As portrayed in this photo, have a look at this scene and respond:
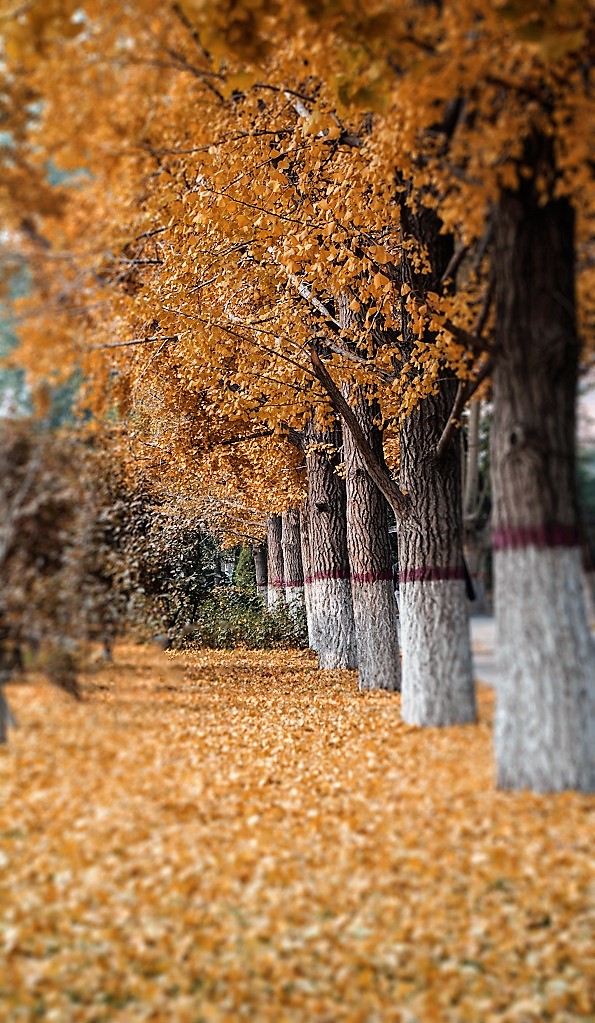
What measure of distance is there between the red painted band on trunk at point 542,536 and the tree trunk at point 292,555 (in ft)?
27.9

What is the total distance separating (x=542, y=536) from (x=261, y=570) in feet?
25.7

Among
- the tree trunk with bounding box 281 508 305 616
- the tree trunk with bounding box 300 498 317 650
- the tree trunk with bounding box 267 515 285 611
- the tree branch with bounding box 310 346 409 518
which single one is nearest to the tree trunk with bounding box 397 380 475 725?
the tree branch with bounding box 310 346 409 518

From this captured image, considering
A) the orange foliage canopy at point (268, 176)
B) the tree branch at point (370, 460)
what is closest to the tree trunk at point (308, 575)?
the orange foliage canopy at point (268, 176)

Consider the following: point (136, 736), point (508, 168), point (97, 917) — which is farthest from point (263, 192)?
point (97, 917)

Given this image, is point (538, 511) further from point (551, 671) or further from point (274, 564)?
point (274, 564)

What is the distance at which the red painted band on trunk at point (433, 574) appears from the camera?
6.45 meters

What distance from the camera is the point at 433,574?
6.58 m

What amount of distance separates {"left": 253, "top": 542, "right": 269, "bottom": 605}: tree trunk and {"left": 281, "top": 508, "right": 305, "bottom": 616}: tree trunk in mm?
887

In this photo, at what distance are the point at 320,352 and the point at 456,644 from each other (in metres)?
4.09

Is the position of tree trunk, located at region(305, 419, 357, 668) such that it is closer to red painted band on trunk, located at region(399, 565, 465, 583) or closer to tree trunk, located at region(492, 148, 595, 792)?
red painted band on trunk, located at region(399, 565, 465, 583)

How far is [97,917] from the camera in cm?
429

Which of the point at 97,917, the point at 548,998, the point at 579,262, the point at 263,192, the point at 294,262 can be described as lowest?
the point at 548,998

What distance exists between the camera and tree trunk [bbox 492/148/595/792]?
4590 mm

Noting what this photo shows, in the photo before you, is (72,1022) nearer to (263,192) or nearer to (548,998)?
(548,998)
